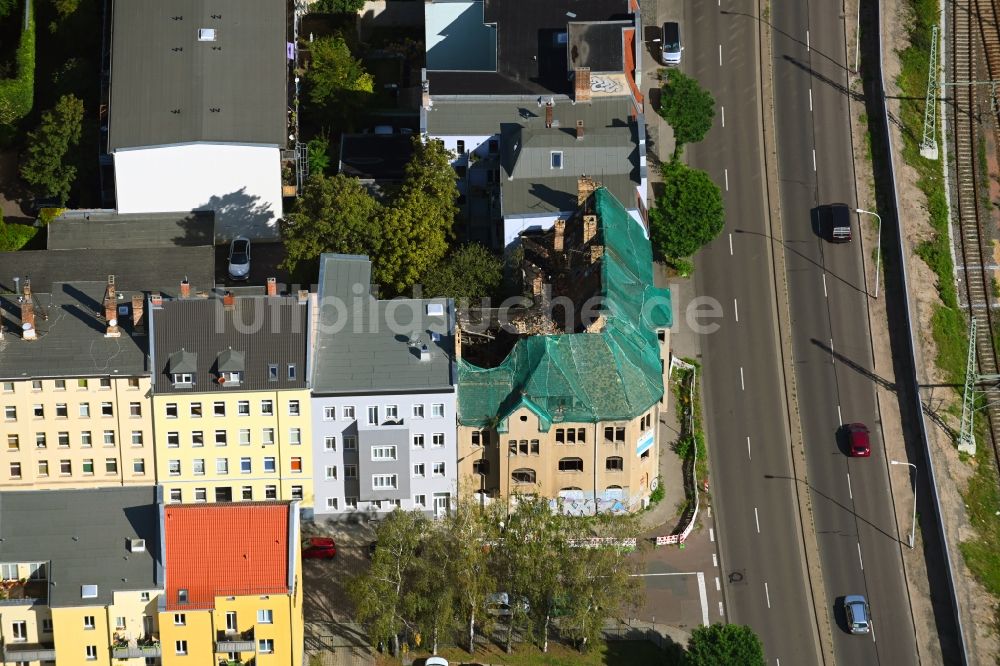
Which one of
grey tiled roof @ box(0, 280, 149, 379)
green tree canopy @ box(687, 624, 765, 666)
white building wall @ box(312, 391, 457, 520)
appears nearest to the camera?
green tree canopy @ box(687, 624, 765, 666)

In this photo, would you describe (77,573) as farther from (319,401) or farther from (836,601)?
(836,601)

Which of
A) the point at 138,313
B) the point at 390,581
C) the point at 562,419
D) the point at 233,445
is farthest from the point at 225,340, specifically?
the point at 562,419

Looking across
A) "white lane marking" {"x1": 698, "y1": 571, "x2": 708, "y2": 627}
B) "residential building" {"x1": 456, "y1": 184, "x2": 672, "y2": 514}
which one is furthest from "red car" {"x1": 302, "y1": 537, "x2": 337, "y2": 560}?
"white lane marking" {"x1": 698, "y1": 571, "x2": 708, "y2": 627}

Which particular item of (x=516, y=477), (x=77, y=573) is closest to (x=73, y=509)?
(x=77, y=573)

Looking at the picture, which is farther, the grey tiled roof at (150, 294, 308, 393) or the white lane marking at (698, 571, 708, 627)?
the white lane marking at (698, 571, 708, 627)

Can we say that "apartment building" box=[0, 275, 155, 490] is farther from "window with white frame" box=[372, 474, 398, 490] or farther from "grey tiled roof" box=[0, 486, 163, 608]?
"window with white frame" box=[372, 474, 398, 490]

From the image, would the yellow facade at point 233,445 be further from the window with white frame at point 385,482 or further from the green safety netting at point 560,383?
the green safety netting at point 560,383

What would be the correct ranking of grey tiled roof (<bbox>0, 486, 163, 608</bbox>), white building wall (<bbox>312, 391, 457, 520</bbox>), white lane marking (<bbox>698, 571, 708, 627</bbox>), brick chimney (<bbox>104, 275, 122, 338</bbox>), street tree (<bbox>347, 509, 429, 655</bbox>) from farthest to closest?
white building wall (<bbox>312, 391, 457, 520</bbox>) → white lane marking (<bbox>698, 571, 708, 627</bbox>) → brick chimney (<bbox>104, 275, 122, 338</bbox>) → street tree (<bbox>347, 509, 429, 655</bbox>) → grey tiled roof (<bbox>0, 486, 163, 608</bbox>)
